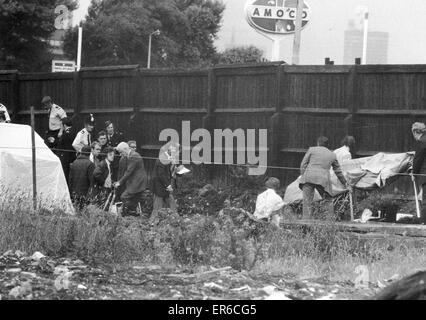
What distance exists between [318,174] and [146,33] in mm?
47452

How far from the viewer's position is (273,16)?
2698 centimetres

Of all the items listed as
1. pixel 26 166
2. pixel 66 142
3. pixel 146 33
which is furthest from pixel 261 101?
pixel 146 33

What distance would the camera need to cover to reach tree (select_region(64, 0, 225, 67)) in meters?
59.2

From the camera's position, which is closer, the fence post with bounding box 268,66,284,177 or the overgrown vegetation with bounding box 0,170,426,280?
the overgrown vegetation with bounding box 0,170,426,280

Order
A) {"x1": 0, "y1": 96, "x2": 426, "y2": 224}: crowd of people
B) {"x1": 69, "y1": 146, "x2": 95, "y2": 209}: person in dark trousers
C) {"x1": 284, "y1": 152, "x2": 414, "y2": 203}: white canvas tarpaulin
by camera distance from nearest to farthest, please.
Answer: {"x1": 0, "y1": 96, "x2": 426, "y2": 224}: crowd of people < {"x1": 284, "y1": 152, "x2": 414, "y2": 203}: white canvas tarpaulin < {"x1": 69, "y1": 146, "x2": 95, "y2": 209}: person in dark trousers

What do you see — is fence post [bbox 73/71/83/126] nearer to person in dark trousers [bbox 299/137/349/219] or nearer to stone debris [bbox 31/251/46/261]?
person in dark trousers [bbox 299/137/349/219]

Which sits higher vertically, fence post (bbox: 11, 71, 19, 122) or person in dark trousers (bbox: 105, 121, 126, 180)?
fence post (bbox: 11, 71, 19, 122)

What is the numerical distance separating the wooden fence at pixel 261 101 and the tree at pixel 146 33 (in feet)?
119

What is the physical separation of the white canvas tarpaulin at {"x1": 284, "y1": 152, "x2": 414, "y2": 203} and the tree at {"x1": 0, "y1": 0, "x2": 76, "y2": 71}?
A: 96.8 ft

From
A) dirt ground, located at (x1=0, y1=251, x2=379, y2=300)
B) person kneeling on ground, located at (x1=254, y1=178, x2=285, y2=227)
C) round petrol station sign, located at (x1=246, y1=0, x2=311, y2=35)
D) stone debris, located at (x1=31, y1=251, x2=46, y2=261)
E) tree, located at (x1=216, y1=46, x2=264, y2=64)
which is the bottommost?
stone debris, located at (x1=31, y1=251, x2=46, y2=261)

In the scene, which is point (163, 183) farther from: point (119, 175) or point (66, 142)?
point (66, 142)

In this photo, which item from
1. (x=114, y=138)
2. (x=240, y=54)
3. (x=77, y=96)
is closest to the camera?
(x=114, y=138)

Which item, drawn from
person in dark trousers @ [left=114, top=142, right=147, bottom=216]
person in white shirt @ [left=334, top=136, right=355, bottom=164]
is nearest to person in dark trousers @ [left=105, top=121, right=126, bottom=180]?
person in dark trousers @ [left=114, top=142, right=147, bottom=216]

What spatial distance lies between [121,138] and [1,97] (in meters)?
4.11
